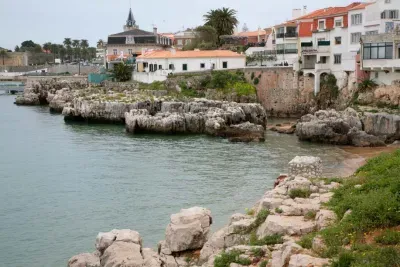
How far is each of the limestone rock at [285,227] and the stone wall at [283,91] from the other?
5270cm

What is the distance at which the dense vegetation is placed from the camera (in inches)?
566

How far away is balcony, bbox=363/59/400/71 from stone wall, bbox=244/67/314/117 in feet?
39.0

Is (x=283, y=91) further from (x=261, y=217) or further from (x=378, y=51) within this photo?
(x=261, y=217)

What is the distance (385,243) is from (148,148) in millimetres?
36285

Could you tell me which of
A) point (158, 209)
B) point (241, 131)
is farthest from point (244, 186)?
point (241, 131)

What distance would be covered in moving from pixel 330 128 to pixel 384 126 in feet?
15.6

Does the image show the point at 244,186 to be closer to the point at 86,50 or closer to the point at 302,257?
the point at 302,257

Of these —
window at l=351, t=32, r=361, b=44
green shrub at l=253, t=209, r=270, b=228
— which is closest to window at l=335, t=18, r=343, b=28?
window at l=351, t=32, r=361, b=44

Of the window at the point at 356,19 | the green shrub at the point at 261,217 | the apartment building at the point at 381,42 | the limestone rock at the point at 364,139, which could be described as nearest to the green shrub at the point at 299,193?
the green shrub at the point at 261,217

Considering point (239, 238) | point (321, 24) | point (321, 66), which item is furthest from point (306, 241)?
point (321, 24)

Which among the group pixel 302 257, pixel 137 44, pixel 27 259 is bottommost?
pixel 27 259

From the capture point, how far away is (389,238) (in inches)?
606

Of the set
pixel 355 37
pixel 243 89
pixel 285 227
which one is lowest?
pixel 285 227

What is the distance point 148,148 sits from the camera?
50469 millimetres
